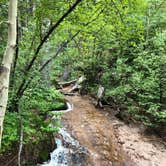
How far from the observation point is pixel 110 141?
8875 millimetres

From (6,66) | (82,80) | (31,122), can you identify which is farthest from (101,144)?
(82,80)

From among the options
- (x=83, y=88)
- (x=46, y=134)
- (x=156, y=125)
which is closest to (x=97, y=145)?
(x=46, y=134)

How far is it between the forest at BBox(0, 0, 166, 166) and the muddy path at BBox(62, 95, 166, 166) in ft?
0.32

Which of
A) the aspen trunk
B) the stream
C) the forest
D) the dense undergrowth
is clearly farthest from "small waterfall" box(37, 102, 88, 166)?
the aspen trunk

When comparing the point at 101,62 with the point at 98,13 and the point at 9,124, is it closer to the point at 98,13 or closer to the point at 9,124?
the point at 98,13

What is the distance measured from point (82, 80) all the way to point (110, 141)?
6.20 m

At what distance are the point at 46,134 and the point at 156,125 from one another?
14.7 ft

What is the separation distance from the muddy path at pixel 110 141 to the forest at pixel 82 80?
0.10m

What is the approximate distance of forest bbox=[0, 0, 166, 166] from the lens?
570 centimetres

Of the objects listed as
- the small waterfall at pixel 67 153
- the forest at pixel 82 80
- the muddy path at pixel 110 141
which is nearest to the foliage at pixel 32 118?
the forest at pixel 82 80

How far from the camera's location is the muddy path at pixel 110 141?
309 inches

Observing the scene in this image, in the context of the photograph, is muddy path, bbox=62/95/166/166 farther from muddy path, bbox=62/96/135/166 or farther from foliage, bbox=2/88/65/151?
foliage, bbox=2/88/65/151

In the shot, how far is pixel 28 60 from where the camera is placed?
6602 millimetres

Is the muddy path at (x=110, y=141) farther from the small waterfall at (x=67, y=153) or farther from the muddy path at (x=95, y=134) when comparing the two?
Result: the small waterfall at (x=67, y=153)
